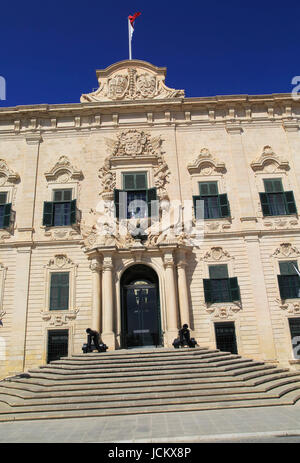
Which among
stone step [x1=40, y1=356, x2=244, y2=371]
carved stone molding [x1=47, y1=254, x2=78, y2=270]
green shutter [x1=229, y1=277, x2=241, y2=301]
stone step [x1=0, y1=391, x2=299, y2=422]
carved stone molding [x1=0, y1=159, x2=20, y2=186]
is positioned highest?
carved stone molding [x1=0, y1=159, x2=20, y2=186]

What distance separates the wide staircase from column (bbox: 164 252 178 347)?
2.13 m

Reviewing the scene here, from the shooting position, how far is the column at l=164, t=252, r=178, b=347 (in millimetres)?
14797

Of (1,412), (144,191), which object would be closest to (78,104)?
(144,191)

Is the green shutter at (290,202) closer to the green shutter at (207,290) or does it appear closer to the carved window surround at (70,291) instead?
the green shutter at (207,290)

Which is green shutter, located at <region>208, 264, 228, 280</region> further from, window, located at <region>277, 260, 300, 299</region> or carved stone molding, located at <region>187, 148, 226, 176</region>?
carved stone molding, located at <region>187, 148, 226, 176</region>

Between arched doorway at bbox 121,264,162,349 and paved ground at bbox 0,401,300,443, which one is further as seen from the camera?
arched doorway at bbox 121,264,162,349

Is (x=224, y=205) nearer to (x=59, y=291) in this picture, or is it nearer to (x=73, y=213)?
(x=73, y=213)

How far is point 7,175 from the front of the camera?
1814 cm

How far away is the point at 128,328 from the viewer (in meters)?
16.0

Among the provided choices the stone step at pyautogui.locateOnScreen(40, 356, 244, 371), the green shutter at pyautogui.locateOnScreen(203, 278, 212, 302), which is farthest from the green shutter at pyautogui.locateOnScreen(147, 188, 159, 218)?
the stone step at pyautogui.locateOnScreen(40, 356, 244, 371)

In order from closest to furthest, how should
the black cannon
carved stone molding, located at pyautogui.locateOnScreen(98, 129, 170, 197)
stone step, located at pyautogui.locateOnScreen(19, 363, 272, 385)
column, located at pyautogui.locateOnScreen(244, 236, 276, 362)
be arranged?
stone step, located at pyautogui.locateOnScreen(19, 363, 272, 385) → the black cannon → column, located at pyautogui.locateOnScreen(244, 236, 276, 362) → carved stone molding, located at pyautogui.locateOnScreen(98, 129, 170, 197)

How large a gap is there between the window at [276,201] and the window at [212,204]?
2.06 metres

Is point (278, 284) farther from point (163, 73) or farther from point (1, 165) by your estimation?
point (1, 165)
